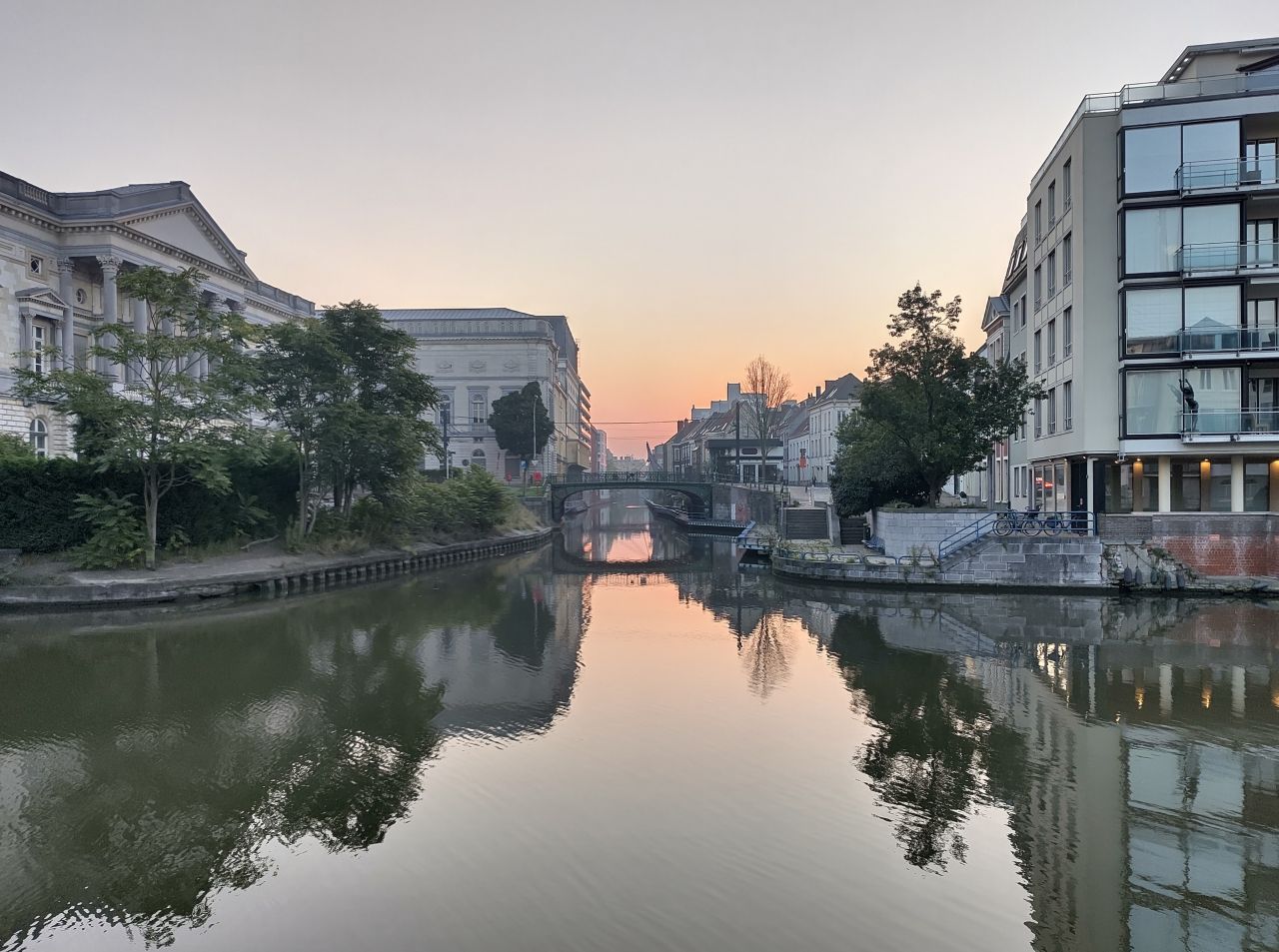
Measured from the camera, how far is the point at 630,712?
517 inches

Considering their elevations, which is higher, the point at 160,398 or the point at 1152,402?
the point at 160,398

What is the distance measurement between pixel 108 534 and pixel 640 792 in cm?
2162

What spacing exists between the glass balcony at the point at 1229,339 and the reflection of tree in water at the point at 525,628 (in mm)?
21010

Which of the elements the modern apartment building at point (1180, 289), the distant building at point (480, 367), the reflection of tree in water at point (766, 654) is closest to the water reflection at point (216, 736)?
the reflection of tree in water at point (766, 654)

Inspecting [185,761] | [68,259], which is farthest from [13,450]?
[185,761]

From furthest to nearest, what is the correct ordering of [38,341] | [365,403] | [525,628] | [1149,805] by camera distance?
[38,341]
[365,403]
[525,628]
[1149,805]

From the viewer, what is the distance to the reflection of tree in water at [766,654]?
15203 millimetres

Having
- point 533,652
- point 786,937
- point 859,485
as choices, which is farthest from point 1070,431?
point 786,937

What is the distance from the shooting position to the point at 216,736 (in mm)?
11680

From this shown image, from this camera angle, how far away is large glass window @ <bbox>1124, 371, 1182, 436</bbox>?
2509cm

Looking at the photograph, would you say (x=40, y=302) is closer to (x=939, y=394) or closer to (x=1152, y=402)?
(x=939, y=394)

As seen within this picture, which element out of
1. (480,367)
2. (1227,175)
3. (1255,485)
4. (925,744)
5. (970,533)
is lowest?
(925,744)

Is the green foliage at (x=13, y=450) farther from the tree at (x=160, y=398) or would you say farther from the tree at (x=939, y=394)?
the tree at (x=939, y=394)

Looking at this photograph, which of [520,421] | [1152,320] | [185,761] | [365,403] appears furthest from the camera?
[520,421]
